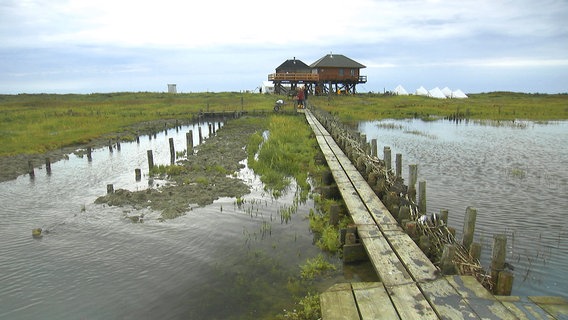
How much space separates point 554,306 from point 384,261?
2.55 metres

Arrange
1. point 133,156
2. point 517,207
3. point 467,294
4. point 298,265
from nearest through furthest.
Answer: point 467,294, point 298,265, point 517,207, point 133,156

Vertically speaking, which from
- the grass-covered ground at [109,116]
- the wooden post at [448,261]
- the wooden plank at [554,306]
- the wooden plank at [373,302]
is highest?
the grass-covered ground at [109,116]

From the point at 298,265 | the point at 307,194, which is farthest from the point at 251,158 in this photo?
the point at 298,265

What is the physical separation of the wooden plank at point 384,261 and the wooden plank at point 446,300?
367mm

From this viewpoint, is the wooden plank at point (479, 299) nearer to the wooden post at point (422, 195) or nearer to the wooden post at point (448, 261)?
the wooden post at point (448, 261)

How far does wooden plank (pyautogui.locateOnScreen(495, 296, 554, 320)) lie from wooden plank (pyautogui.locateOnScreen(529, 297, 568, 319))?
94mm

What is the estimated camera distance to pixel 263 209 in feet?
42.1

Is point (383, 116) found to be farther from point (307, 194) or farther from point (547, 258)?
point (547, 258)

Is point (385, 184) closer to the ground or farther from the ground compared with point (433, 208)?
farther from the ground

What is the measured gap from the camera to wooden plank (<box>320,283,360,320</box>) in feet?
18.3

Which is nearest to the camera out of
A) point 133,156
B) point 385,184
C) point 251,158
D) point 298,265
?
point 298,265

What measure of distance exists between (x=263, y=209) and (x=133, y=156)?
14.0 metres

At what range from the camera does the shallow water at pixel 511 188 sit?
8867 mm

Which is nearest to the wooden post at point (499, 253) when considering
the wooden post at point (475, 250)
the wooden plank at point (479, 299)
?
the wooden post at point (475, 250)
